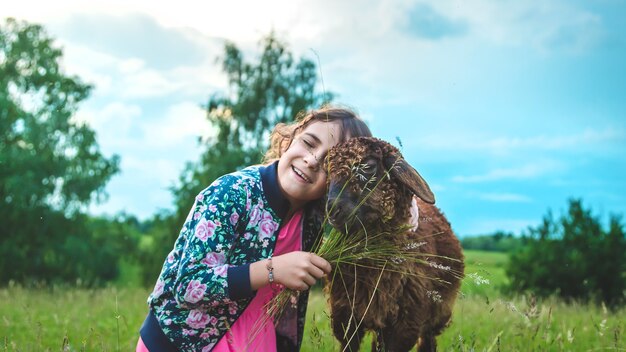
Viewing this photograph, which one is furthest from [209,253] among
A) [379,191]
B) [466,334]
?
[466,334]

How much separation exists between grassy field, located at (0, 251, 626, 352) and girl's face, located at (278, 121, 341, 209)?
91cm

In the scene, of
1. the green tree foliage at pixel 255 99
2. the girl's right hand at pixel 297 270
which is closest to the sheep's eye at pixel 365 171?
the girl's right hand at pixel 297 270

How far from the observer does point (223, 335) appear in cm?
393

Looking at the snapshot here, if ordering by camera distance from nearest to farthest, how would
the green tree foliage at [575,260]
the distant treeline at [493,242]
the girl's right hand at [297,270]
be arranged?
the girl's right hand at [297,270] < the green tree foliage at [575,260] < the distant treeline at [493,242]

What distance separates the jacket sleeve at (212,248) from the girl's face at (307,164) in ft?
0.93

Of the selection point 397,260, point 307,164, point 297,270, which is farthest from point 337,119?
point 297,270

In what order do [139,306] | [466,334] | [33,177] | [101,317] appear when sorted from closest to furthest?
[466,334], [101,317], [139,306], [33,177]

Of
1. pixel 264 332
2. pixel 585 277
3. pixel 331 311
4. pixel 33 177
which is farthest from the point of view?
pixel 33 177

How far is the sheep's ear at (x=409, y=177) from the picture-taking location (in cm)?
391

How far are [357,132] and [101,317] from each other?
695cm

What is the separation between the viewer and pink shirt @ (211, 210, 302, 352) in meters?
3.91

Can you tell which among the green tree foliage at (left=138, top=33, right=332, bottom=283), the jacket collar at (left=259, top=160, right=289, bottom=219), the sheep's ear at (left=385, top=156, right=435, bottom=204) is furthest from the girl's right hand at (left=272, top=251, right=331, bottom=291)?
the green tree foliage at (left=138, top=33, right=332, bottom=283)

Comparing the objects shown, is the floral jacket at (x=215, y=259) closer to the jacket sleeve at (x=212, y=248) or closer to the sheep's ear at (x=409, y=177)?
the jacket sleeve at (x=212, y=248)

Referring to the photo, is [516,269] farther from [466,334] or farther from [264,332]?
[264,332]
